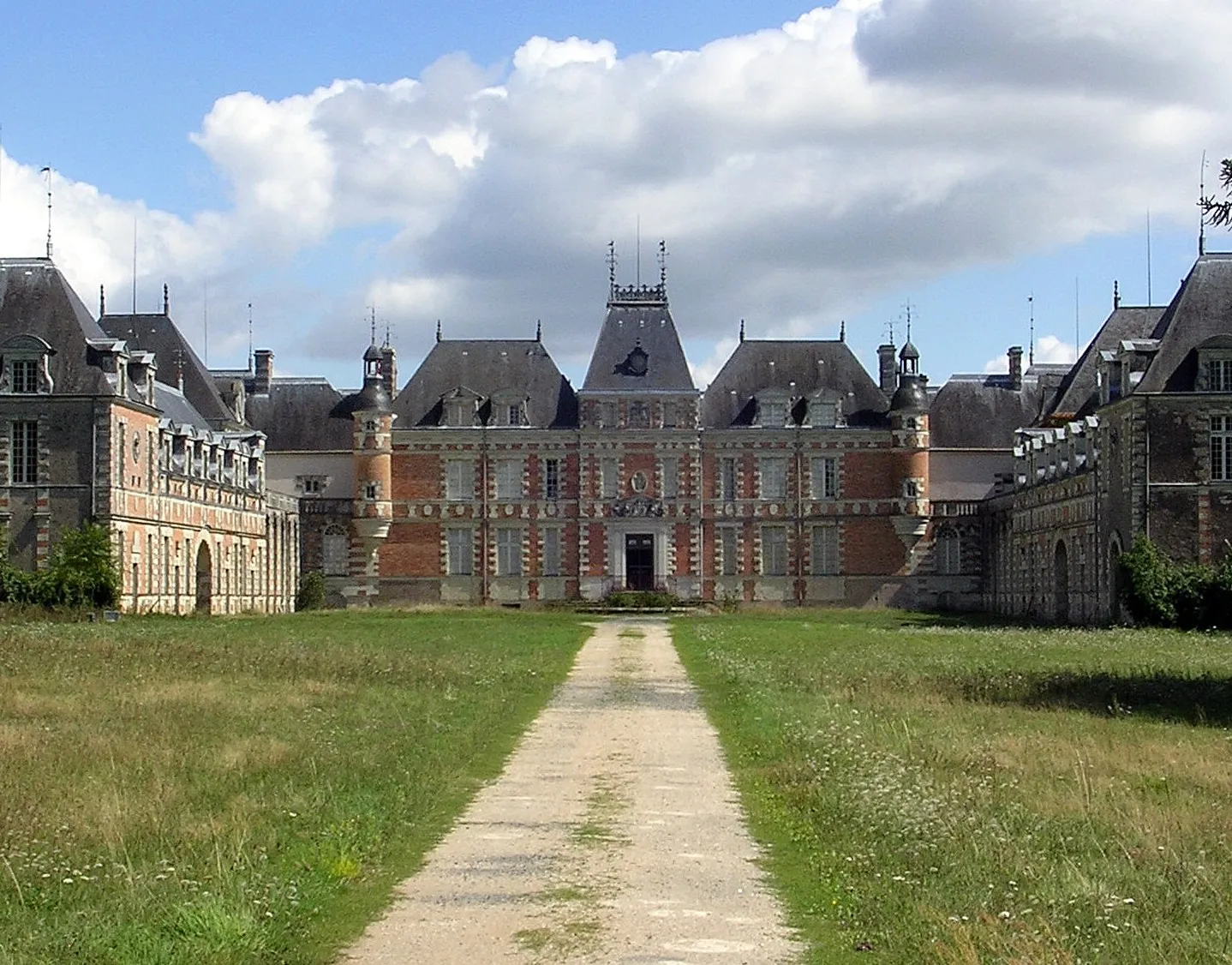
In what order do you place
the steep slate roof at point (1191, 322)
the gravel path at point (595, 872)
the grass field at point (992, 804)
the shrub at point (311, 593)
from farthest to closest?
1. the shrub at point (311, 593)
2. the steep slate roof at point (1191, 322)
3. the grass field at point (992, 804)
4. the gravel path at point (595, 872)

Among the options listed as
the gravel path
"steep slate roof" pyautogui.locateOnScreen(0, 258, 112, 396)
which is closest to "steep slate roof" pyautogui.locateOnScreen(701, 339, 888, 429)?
"steep slate roof" pyautogui.locateOnScreen(0, 258, 112, 396)

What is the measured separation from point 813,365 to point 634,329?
271 inches

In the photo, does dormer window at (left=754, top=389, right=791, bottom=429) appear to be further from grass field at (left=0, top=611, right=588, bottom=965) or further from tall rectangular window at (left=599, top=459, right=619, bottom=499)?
grass field at (left=0, top=611, right=588, bottom=965)

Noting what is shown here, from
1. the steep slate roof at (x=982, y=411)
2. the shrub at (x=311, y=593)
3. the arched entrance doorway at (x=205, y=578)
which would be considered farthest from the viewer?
the steep slate roof at (x=982, y=411)

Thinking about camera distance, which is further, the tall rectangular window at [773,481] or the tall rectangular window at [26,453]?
the tall rectangular window at [773,481]

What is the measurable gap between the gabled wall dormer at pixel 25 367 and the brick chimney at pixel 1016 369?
123 feet

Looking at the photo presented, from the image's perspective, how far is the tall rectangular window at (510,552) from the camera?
215 feet

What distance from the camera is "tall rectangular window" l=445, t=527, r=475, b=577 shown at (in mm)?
65438

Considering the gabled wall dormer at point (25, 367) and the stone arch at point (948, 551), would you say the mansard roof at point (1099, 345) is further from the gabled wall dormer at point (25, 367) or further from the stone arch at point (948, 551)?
the gabled wall dormer at point (25, 367)

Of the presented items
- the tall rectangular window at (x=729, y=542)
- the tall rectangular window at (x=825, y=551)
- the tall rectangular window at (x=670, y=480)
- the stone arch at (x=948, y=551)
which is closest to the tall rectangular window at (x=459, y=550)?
the tall rectangular window at (x=670, y=480)

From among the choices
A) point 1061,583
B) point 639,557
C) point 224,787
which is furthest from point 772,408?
point 224,787

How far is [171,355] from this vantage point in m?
64.4

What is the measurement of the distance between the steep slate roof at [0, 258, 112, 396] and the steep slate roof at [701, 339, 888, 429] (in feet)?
83.1

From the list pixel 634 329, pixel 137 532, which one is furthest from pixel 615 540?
pixel 137 532
